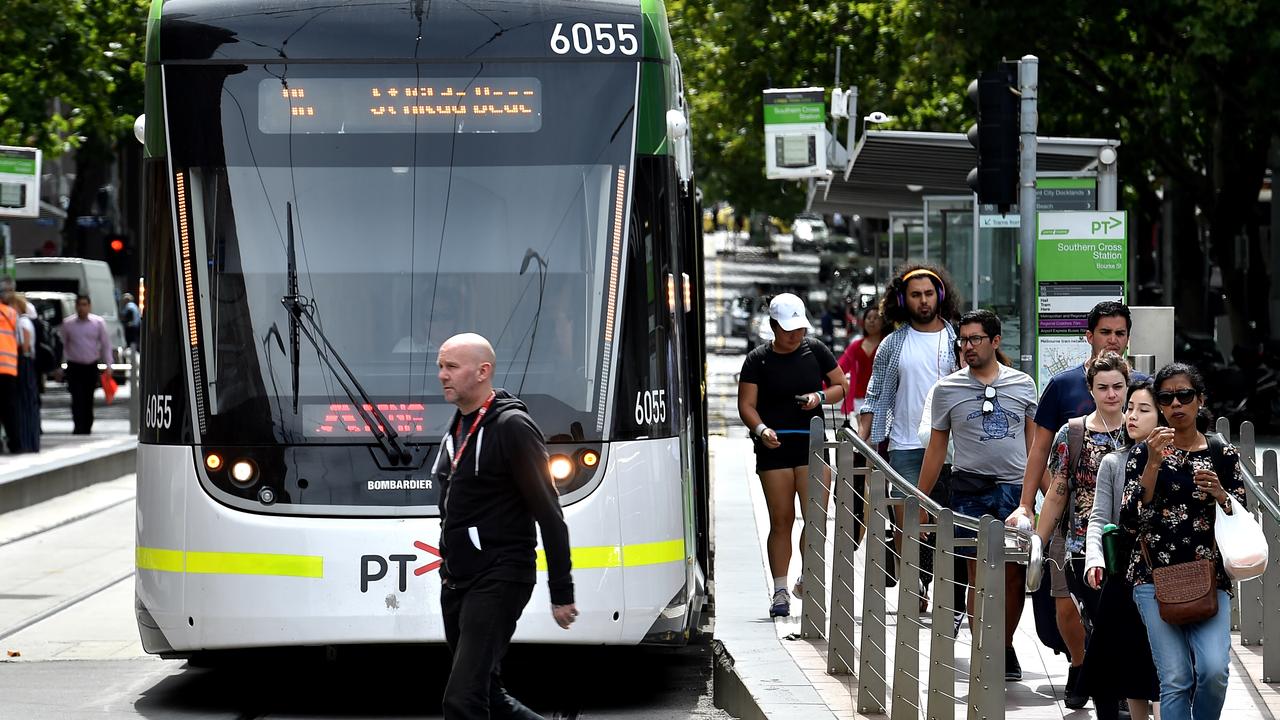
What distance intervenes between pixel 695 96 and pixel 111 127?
52.1 ft

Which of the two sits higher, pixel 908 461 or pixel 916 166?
pixel 916 166

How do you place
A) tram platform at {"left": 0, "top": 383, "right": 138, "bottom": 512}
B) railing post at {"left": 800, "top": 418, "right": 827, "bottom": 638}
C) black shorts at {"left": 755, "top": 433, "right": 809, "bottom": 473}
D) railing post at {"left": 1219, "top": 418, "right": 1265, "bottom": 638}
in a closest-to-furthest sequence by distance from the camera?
railing post at {"left": 1219, "top": 418, "right": 1265, "bottom": 638} → railing post at {"left": 800, "top": 418, "right": 827, "bottom": 638} → black shorts at {"left": 755, "top": 433, "right": 809, "bottom": 473} → tram platform at {"left": 0, "top": 383, "right": 138, "bottom": 512}

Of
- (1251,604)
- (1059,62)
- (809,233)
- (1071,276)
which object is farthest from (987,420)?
(809,233)

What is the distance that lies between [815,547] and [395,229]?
2544 mm

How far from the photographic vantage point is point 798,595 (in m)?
10.1

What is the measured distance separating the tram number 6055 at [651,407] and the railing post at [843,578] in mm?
784

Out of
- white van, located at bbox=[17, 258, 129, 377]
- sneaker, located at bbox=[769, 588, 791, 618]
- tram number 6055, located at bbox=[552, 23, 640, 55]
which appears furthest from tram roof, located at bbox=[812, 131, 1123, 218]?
white van, located at bbox=[17, 258, 129, 377]

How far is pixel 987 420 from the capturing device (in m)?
8.38

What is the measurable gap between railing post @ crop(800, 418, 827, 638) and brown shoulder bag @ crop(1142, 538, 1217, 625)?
3002 mm

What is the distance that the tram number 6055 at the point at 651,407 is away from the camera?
Result: 27.0 feet

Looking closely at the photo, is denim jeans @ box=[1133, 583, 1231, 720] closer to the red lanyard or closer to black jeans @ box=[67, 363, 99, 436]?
the red lanyard

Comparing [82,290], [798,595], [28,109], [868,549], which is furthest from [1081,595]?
[82,290]

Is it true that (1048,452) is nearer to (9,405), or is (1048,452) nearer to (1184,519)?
(1184,519)

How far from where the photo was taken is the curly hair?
9703mm
